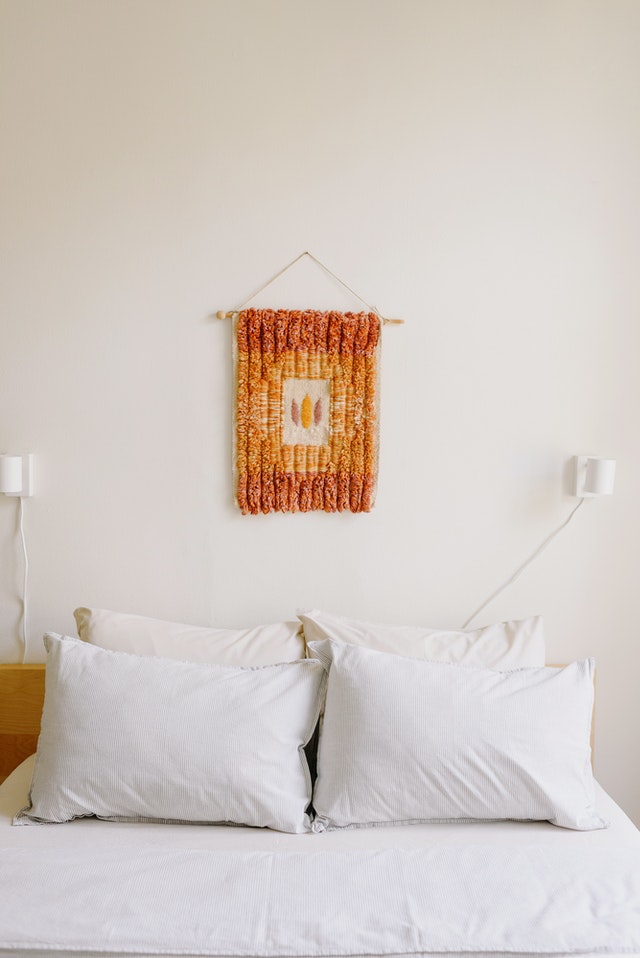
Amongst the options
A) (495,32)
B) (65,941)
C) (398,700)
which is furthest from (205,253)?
(65,941)

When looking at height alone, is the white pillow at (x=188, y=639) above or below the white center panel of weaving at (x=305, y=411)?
below

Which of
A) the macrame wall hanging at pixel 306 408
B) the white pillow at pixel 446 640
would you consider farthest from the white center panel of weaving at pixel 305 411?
the white pillow at pixel 446 640

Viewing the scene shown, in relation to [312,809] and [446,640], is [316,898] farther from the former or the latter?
[446,640]

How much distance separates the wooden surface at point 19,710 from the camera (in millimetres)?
2176

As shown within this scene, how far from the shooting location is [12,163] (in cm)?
213

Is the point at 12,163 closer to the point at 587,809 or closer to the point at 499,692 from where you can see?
the point at 499,692

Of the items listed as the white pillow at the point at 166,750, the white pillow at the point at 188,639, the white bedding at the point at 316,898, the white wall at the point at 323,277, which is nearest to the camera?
the white bedding at the point at 316,898

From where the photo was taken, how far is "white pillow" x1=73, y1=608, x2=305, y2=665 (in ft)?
6.63

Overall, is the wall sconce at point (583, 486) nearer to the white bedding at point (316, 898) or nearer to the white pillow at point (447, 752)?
the white pillow at point (447, 752)

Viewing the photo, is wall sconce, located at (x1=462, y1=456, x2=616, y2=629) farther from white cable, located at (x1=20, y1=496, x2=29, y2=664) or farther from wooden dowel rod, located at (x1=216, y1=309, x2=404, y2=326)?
white cable, located at (x1=20, y1=496, x2=29, y2=664)

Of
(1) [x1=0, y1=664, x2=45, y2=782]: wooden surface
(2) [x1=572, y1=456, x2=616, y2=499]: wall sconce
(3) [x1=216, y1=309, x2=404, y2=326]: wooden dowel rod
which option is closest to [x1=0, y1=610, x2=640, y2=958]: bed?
(1) [x1=0, y1=664, x2=45, y2=782]: wooden surface

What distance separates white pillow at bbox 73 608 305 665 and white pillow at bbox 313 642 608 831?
0.28m

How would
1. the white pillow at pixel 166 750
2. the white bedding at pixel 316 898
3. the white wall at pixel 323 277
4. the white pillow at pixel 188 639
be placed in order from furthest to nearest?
the white wall at pixel 323 277 → the white pillow at pixel 188 639 → the white pillow at pixel 166 750 → the white bedding at pixel 316 898

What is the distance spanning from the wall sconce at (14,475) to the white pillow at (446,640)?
82 cm
